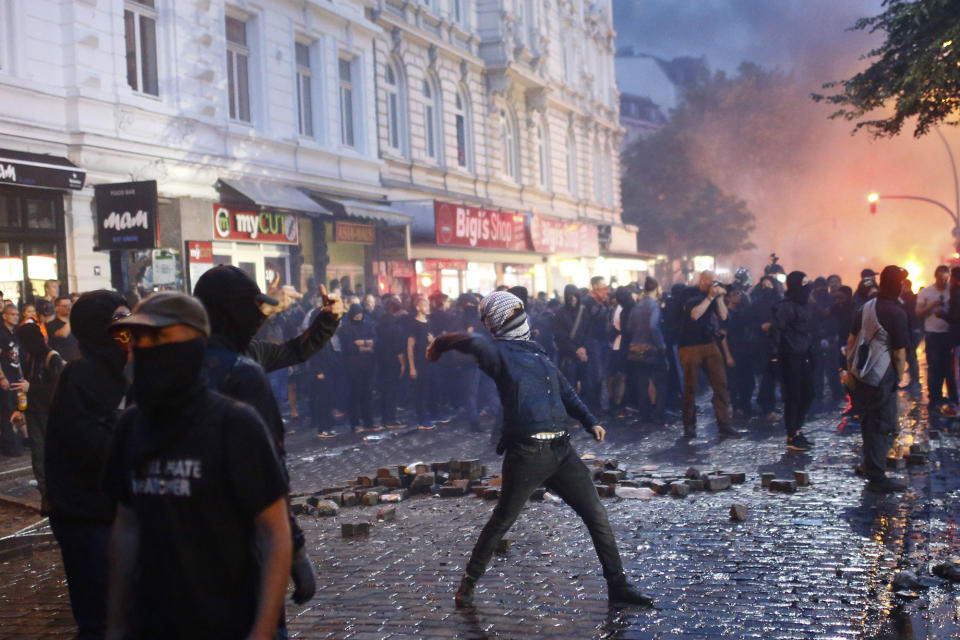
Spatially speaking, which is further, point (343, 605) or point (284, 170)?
point (284, 170)

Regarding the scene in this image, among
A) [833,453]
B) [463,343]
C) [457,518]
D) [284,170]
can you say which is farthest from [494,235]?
[463,343]

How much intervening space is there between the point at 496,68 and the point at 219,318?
2836 centimetres

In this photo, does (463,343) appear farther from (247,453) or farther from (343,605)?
(247,453)

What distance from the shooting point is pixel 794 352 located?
10.8m

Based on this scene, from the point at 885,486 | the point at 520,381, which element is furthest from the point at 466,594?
the point at 885,486

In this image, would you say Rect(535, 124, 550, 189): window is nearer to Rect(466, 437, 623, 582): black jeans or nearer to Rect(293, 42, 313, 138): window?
Rect(293, 42, 313, 138): window

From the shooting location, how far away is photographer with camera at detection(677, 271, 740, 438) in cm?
1175

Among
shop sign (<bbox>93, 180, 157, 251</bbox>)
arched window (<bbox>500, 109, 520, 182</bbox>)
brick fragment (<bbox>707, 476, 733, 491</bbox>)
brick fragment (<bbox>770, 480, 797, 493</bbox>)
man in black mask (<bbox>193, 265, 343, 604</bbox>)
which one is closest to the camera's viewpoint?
man in black mask (<bbox>193, 265, 343, 604</bbox>)

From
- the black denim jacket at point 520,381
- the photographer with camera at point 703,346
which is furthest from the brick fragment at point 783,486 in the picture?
the photographer with camera at point 703,346

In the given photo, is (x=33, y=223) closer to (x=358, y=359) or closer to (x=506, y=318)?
(x=358, y=359)

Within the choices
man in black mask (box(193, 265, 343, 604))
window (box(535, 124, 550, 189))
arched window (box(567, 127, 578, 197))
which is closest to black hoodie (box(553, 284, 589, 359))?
man in black mask (box(193, 265, 343, 604))

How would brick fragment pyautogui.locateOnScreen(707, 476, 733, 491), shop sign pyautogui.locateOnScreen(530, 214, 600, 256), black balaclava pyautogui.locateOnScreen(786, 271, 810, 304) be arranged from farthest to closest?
shop sign pyautogui.locateOnScreen(530, 214, 600, 256), black balaclava pyautogui.locateOnScreen(786, 271, 810, 304), brick fragment pyautogui.locateOnScreen(707, 476, 733, 491)

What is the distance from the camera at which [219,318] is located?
3.65m

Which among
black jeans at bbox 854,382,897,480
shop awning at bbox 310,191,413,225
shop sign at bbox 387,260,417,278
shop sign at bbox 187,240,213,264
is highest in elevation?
shop awning at bbox 310,191,413,225
